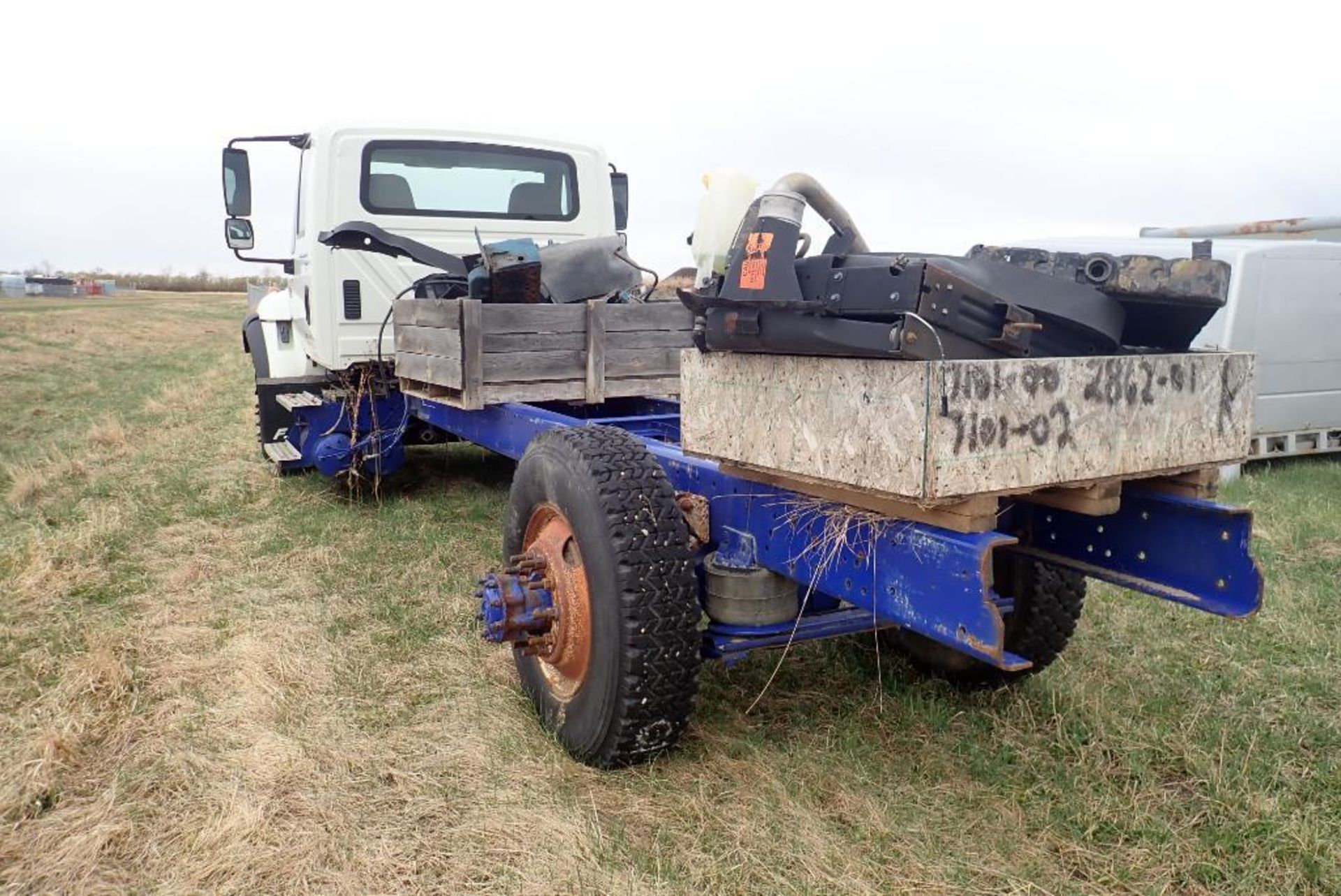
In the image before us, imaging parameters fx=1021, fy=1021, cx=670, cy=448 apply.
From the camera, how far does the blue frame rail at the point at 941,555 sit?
201 cm

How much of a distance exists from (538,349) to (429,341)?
498mm

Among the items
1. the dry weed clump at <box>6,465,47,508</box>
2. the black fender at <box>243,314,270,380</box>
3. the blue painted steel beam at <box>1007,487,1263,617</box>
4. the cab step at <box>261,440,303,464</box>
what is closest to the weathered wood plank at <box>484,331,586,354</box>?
the blue painted steel beam at <box>1007,487,1263,617</box>

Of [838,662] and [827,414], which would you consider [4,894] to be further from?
[838,662]

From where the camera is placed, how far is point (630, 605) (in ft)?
8.46

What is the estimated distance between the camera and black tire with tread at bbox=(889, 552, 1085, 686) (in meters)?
3.08

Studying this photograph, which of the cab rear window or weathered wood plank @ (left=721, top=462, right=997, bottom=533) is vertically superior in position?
the cab rear window

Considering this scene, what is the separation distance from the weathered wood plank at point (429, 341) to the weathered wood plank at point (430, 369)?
2cm

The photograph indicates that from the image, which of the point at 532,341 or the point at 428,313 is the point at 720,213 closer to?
the point at 532,341

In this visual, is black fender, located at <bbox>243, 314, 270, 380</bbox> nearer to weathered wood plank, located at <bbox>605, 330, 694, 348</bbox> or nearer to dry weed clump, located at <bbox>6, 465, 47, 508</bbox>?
dry weed clump, located at <bbox>6, 465, 47, 508</bbox>

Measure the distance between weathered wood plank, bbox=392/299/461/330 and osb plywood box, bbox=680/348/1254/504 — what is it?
68.4 inches

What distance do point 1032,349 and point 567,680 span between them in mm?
1587

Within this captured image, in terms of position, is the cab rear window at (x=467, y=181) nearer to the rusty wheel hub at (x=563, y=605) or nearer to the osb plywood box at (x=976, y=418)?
the rusty wheel hub at (x=563, y=605)

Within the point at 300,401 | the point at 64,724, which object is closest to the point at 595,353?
the point at 300,401

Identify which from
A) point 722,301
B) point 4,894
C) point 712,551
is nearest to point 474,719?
point 712,551
